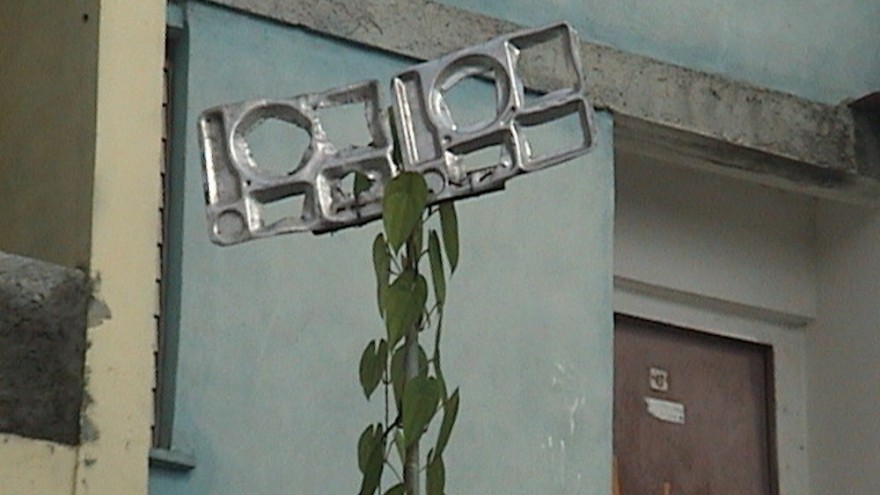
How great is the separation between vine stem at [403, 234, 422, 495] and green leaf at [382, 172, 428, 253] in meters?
0.03

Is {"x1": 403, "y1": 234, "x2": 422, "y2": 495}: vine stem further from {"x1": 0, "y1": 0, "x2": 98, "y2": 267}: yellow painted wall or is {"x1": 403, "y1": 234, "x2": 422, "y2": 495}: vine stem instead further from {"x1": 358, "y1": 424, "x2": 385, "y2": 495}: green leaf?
{"x1": 0, "y1": 0, "x2": 98, "y2": 267}: yellow painted wall

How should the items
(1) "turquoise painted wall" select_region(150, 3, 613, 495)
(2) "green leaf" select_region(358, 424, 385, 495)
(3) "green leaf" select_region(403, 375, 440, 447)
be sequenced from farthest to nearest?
1. (1) "turquoise painted wall" select_region(150, 3, 613, 495)
2. (2) "green leaf" select_region(358, 424, 385, 495)
3. (3) "green leaf" select_region(403, 375, 440, 447)

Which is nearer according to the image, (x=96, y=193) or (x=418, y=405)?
(x=418, y=405)

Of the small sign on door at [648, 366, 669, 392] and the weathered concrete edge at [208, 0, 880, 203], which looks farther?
the small sign on door at [648, 366, 669, 392]

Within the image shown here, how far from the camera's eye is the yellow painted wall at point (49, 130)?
640 cm

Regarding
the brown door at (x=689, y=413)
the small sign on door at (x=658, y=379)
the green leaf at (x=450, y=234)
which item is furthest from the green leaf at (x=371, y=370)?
the small sign on door at (x=658, y=379)

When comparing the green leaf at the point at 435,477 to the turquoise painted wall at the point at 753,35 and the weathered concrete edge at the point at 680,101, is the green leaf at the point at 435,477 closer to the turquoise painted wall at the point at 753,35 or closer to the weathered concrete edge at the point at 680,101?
the weathered concrete edge at the point at 680,101

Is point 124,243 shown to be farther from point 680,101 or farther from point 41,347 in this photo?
point 680,101

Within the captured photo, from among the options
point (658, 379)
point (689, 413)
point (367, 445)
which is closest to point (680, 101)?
point (658, 379)

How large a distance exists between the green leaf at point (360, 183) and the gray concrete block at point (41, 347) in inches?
25.3

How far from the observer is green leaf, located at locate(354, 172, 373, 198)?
6.12m

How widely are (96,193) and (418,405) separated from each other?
3.14ft

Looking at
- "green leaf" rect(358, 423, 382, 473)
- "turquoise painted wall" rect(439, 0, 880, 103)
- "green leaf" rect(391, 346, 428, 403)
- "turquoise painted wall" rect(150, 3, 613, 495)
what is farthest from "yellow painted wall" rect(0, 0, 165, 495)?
"turquoise painted wall" rect(439, 0, 880, 103)

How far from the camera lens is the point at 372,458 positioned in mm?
6035
